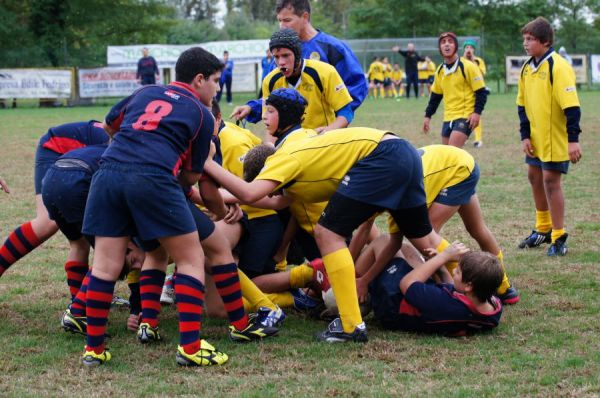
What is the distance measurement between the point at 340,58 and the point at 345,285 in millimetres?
2802

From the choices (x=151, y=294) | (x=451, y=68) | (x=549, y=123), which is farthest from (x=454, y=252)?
(x=451, y=68)

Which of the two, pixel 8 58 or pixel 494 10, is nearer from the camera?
pixel 8 58

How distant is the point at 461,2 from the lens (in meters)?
46.7

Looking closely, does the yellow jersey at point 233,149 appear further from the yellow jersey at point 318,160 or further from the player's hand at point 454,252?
the player's hand at point 454,252

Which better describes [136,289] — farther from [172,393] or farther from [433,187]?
[433,187]

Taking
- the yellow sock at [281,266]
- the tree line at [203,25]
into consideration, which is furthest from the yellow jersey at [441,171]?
the tree line at [203,25]

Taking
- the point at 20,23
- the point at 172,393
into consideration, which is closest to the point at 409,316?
the point at 172,393

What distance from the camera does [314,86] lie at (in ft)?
20.4

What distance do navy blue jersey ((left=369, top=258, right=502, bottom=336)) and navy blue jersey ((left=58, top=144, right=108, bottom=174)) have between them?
1703 mm

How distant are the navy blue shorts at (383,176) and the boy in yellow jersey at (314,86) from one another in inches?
63.2

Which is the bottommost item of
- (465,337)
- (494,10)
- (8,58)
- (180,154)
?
(465,337)

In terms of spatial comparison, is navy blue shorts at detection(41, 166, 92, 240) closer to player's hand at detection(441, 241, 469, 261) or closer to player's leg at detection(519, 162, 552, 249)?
player's hand at detection(441, 241, 469, 261)

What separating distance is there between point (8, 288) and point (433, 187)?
293 cm

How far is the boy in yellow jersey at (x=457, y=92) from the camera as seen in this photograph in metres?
9.41
